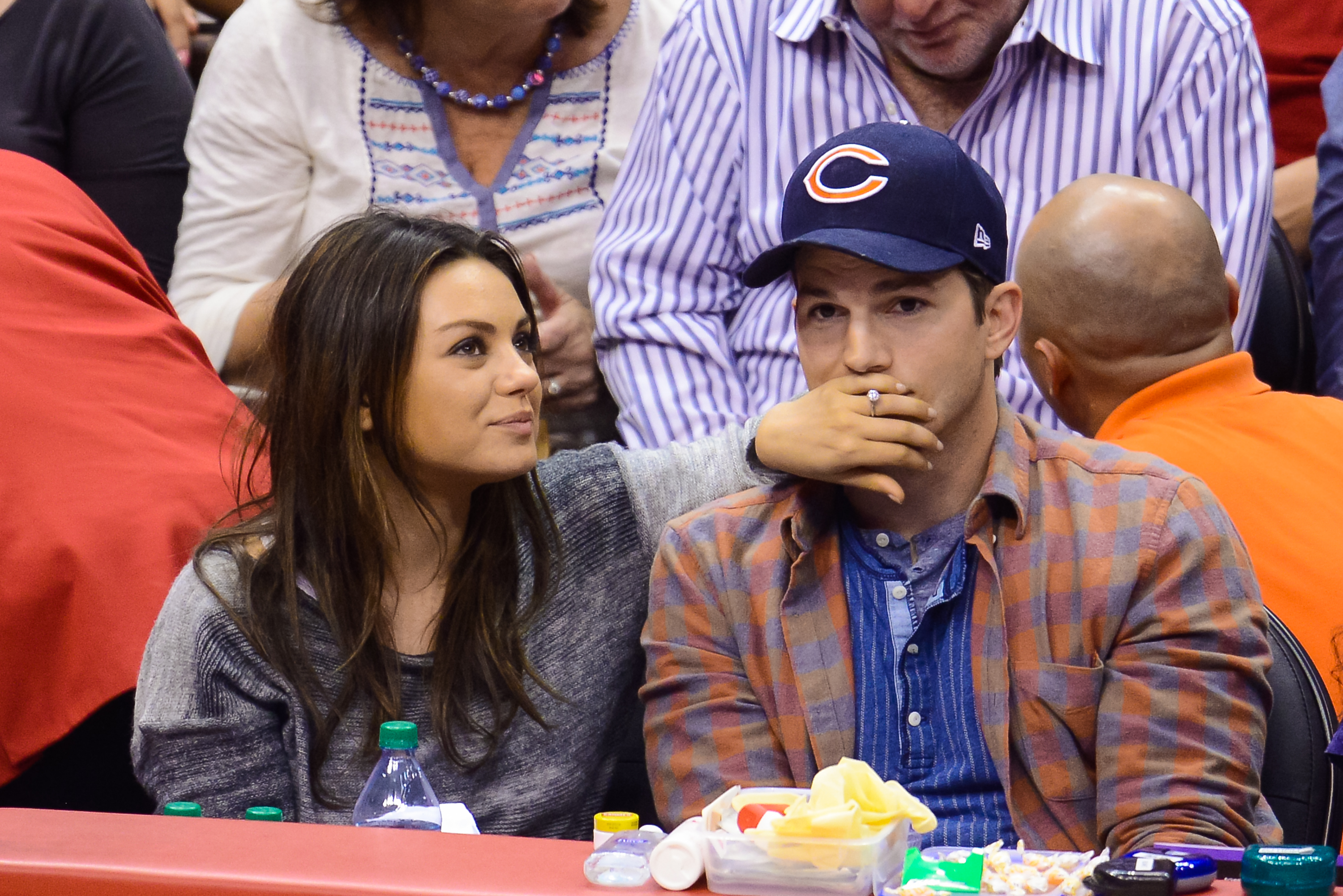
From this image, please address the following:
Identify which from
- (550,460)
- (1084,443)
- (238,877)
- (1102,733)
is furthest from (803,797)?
(550,460)

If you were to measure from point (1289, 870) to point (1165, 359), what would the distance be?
1.26 meters

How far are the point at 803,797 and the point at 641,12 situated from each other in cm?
204

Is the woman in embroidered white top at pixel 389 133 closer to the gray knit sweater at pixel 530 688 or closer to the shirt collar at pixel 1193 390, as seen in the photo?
the gray knit sweater at pixel 530 688

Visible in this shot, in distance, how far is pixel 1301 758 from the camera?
1.44 m

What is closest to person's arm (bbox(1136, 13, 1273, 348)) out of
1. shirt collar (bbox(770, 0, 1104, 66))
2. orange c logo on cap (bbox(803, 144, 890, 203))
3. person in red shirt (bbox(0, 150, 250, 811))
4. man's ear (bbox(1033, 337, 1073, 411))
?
shirt collar (bbox(770, 0, 1104, 66))

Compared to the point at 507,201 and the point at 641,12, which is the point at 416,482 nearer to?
the point at 507,201

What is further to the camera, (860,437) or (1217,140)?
(1217,140)

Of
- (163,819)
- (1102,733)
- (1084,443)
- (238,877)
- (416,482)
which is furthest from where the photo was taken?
(416,482)

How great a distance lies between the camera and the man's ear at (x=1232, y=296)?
207 cm

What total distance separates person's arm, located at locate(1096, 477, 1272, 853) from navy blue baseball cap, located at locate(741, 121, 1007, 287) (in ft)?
1.09

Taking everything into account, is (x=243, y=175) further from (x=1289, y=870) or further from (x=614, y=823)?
(x=1289, y=870)

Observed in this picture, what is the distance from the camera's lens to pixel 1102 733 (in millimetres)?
1442

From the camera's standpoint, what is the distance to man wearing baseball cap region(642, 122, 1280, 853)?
1433mm

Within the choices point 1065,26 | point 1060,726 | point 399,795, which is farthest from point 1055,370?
point 399,795
